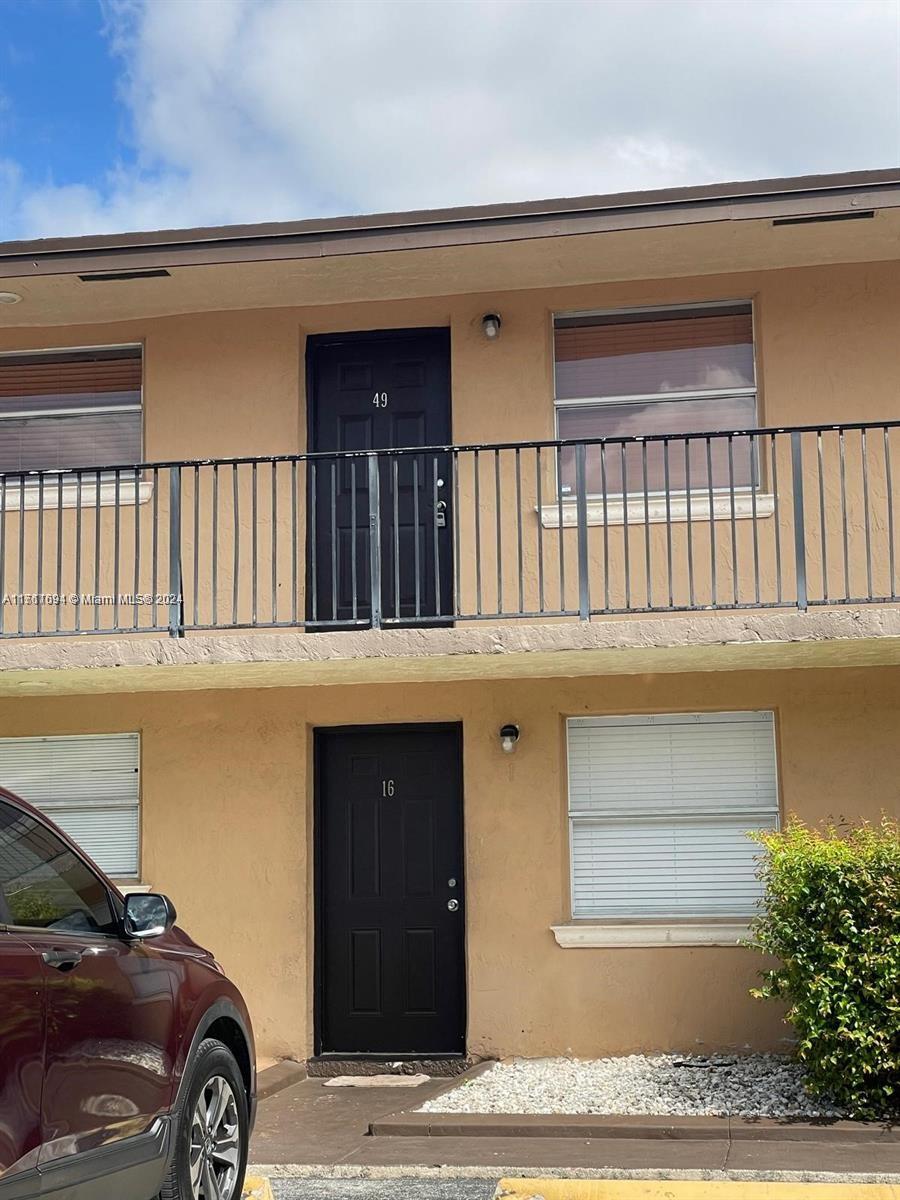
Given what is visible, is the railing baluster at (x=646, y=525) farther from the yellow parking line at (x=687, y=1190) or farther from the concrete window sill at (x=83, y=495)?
the concrete window sill at (x=83, y=495)

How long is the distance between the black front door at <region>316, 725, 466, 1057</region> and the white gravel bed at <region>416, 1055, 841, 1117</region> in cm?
86

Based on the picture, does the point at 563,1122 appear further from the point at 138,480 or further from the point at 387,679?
the point at 138,480

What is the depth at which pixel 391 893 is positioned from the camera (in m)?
10.6

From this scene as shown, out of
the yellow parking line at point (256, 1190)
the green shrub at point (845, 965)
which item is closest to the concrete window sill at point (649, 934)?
the green shrub at point (845, 965)

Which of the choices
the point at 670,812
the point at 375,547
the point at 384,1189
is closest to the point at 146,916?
the point at 384,1189

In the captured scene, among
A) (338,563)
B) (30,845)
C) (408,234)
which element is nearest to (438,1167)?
(30,845)

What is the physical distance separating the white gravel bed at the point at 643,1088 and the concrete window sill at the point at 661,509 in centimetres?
353

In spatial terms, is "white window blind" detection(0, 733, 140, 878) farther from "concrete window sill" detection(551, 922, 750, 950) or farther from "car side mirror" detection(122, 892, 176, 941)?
"car side mirror" detection(122, 892, 176, 941)

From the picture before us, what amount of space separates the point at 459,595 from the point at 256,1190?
172 inches

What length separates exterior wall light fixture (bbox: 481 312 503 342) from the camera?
10711 mm

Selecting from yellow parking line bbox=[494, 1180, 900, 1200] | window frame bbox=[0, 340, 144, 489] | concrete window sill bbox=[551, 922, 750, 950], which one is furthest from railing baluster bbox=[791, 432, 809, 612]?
window frame bbox=[0, 340, 144, 489]

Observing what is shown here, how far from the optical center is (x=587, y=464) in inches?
422

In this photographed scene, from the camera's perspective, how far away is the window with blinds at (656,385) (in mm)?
10664

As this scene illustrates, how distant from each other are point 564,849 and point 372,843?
136 centimetres
